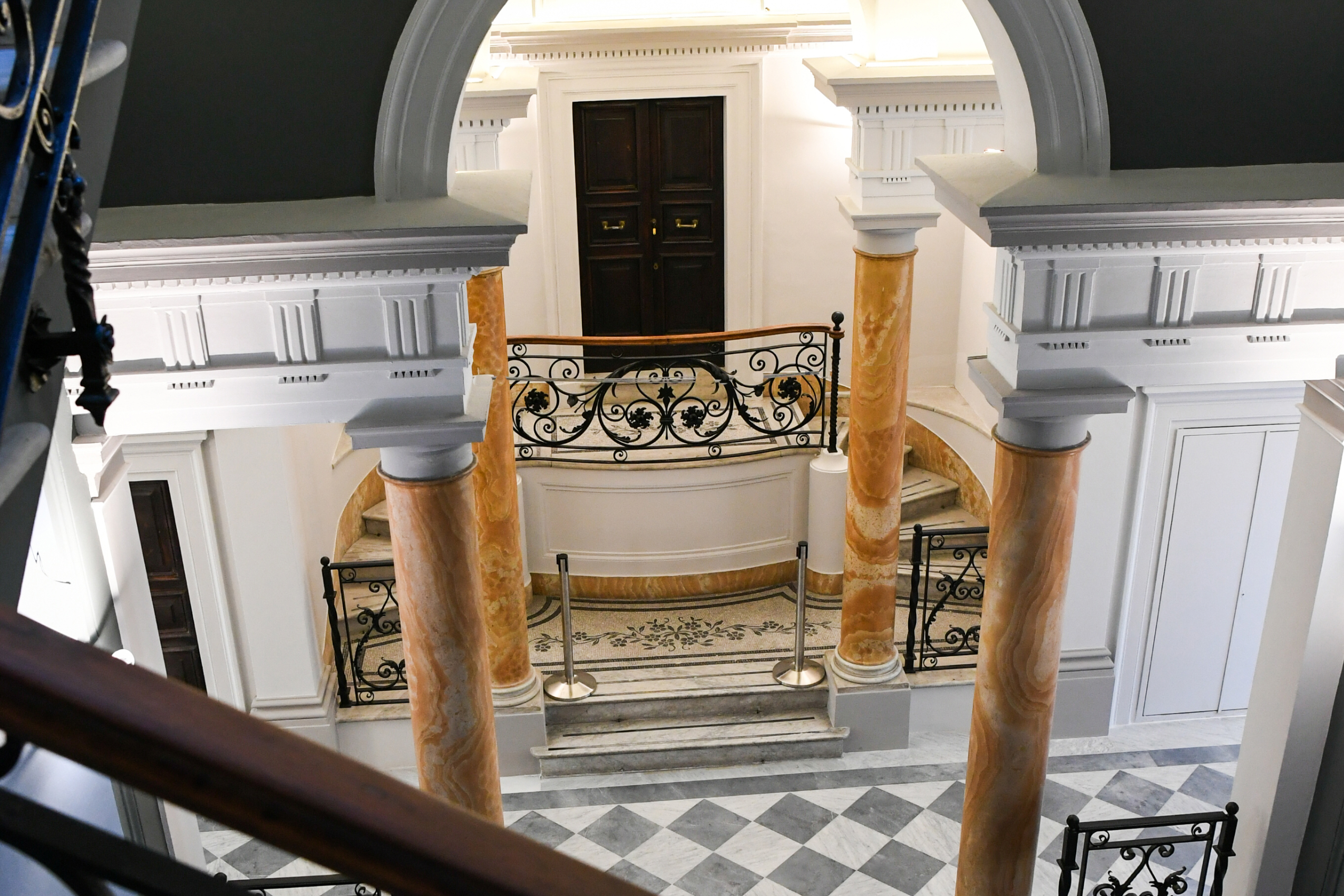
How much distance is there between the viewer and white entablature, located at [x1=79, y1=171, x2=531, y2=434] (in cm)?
411

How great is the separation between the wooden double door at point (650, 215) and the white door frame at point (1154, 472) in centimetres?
472

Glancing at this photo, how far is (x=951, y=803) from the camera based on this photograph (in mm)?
8047

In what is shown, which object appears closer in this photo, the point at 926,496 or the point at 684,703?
the point at 684,703

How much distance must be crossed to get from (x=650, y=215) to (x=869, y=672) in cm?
505

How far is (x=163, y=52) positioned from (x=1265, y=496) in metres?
7.18

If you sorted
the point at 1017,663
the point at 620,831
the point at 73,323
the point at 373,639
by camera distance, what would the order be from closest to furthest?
the point at 73,323 → the point at 1017,663 → the point at 620,831 → the point at 373,639

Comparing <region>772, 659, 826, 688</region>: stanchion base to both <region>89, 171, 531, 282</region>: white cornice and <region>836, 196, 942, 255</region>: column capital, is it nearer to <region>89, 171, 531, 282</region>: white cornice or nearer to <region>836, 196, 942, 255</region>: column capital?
<region>836, 196, 942, 255</region>: column capital

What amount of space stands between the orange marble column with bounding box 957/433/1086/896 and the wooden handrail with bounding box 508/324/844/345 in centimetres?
440

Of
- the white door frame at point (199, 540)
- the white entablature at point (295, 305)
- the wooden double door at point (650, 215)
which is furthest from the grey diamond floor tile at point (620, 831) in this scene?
the wooden double door at point (650, 215)

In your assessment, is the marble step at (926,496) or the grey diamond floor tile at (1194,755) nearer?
the grey diamond floor tile at (1194,755)

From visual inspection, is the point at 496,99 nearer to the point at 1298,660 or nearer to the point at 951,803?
the point at 1298,660

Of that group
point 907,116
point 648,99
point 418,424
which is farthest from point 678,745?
point 648,99

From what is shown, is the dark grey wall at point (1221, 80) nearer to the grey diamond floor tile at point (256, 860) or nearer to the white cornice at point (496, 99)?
the white cornice at point (496, 99)

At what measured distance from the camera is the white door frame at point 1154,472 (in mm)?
7973
